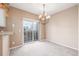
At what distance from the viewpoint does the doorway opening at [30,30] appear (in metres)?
2.18

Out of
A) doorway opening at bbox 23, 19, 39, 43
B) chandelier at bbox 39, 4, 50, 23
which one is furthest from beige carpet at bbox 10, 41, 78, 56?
chandelier at bbox 39, 4, 50, 23

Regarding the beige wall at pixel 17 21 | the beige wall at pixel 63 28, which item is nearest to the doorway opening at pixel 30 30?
the beige wall at pixel 17 21

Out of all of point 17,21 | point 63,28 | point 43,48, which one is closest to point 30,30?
point 17,21

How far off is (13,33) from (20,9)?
2.01ft

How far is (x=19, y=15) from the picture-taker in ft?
6.95

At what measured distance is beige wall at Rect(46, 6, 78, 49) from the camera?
2.33 metres

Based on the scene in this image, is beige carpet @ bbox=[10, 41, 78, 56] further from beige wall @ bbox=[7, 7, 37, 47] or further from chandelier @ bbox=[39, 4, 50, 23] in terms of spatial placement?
chandelier @ bbox=[39, 4, 50, 23]

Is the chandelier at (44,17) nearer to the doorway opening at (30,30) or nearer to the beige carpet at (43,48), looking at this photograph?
the doorway opening at (30,30)

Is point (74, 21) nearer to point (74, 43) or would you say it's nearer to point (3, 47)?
point (74, 43)

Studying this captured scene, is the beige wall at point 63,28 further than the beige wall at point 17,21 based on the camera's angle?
Yes

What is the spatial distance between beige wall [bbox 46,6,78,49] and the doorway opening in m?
0.30

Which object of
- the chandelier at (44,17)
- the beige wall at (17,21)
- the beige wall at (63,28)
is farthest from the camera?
the beige wall at (63,28)

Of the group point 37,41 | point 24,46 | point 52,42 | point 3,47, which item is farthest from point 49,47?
point 3,47

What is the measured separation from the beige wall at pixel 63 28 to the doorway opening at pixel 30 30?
30 cm
